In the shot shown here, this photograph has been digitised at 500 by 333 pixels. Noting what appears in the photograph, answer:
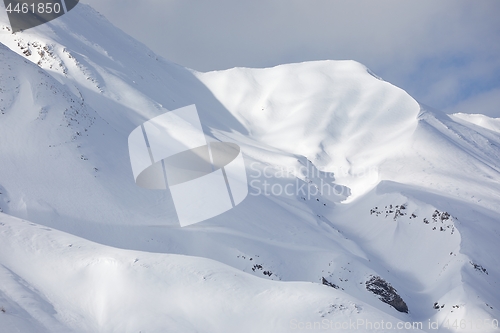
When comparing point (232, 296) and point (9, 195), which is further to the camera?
point (9, 195)

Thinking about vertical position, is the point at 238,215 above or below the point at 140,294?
below

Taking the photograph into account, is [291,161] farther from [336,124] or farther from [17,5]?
[17,5]

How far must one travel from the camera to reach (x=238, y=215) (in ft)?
91.1

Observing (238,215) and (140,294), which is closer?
(140,294)

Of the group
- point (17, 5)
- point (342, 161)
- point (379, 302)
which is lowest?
point (342, 161)

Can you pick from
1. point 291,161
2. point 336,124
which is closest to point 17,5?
point 291,161

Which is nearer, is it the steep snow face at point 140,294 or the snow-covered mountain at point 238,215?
the steep snow face at point 140,294

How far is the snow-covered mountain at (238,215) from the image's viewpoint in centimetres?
1468

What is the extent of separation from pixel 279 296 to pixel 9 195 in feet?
50.7


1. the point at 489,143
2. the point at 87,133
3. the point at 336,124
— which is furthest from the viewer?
the point at 336,124

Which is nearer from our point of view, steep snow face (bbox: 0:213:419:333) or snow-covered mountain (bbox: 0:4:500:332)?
steep snow face (bbox: 0:213:419:333)

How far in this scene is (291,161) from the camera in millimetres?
45094

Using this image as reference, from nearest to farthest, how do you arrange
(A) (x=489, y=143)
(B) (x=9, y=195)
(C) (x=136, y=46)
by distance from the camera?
1. (B) (x=9, y=195)
2. (A) (x=489, y=143)
3. (C) (x=136, y=46)

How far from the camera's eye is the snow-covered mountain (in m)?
14.7
